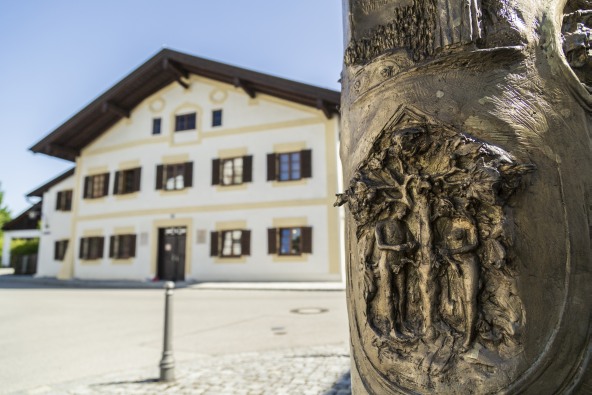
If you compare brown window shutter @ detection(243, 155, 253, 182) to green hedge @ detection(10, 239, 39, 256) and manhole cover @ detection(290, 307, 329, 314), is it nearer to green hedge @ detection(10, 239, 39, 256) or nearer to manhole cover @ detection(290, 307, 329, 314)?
manhole cover @ detection(290, 307, 329, 314)

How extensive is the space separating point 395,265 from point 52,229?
26.4 m

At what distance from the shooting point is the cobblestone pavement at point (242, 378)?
3936 mm

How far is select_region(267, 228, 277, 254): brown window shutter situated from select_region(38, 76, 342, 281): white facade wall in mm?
218

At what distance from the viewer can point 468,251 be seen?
1481 mm

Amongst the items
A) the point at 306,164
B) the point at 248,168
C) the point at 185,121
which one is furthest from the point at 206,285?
→ the point at 185,121

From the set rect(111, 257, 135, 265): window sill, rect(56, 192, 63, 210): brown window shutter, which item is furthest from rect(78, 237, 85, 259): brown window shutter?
rect(56, 192, 63, 210): brown window shutter

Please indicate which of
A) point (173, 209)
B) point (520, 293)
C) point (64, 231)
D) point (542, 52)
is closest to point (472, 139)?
point (542, 52)

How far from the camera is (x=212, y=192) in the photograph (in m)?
18.5

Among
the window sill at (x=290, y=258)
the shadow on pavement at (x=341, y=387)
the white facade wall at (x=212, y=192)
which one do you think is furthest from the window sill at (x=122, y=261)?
the shadow on pavement at (x=341, y=387)

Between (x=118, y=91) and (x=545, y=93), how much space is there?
21.5 m

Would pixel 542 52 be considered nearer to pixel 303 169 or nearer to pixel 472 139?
pixel 472 139

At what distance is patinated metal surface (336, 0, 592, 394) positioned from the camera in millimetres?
1409

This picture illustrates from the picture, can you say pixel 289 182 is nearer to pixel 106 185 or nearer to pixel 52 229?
pixel 106 185

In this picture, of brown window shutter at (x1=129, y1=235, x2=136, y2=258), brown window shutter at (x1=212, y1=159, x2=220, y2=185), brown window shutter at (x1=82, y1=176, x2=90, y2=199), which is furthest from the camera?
brown window shutter at (x1=82, y1=176, x2=90, y2=199)
